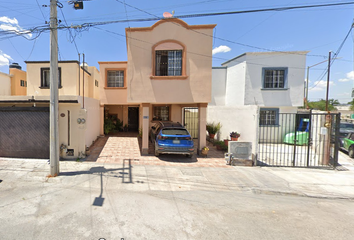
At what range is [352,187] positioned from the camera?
5.19 m

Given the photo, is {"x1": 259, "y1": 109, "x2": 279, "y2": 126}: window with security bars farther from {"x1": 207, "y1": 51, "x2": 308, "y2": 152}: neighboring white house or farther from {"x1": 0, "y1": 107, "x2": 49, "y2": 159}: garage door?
{"x1": 0, "y1": 107, "x2": 49, "y2": 159}: garage door

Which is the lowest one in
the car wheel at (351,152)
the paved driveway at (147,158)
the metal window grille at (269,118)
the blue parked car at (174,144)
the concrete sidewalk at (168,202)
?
the concrete sidewalk at (168,202)

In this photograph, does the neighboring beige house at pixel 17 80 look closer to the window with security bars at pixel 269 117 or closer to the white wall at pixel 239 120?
the white wall at pixel 239 120

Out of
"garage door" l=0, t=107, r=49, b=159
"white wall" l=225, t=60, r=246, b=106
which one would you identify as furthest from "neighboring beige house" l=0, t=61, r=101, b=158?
"white wall" l=225, t=60, r=246, b=106

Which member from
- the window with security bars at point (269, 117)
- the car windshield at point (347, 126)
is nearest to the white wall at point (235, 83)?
the window with security bars at point (269, 117)

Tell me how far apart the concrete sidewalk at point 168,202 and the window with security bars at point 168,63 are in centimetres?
440

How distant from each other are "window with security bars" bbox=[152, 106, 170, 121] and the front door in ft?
9.00

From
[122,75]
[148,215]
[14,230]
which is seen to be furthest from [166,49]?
[14,230]

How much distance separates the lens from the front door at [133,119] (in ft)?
47.3

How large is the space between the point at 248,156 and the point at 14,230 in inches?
281

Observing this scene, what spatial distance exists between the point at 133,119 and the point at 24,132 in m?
8.22

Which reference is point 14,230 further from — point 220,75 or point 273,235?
point 220,75

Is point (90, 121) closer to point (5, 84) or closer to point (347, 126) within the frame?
point (5, 84)

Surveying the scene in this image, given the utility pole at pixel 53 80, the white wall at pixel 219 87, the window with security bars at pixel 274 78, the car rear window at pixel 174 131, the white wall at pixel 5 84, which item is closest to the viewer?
the utility pole at pixel 53 80
